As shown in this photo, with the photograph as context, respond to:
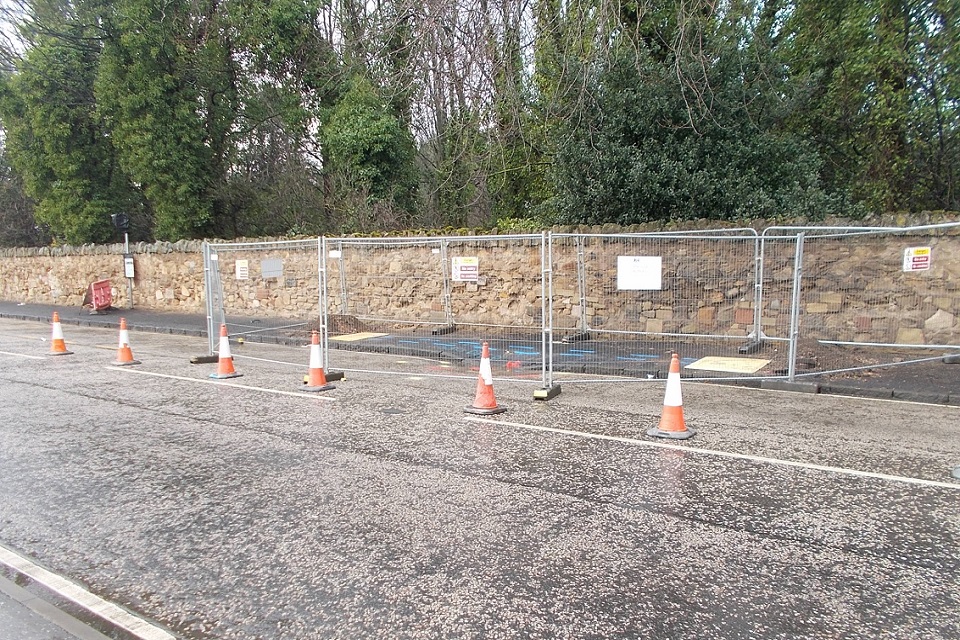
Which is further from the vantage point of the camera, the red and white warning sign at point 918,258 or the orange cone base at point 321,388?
the red and white warning sign at point 918,258

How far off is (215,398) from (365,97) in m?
15.2

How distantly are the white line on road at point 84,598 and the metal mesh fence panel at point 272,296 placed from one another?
10682mm

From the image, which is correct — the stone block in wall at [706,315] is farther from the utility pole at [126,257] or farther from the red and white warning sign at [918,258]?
the utility pole at [126,257]

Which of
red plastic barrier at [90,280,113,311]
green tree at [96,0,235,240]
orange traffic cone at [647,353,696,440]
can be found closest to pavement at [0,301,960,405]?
orange traffic cone at [647,353,696,440]

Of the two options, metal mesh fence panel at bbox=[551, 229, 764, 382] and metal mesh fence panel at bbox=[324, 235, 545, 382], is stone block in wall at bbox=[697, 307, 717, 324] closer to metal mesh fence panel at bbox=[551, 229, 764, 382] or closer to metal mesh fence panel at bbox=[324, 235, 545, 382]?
metal mesh fence panel at bbox=[551, 229, 764, 382]

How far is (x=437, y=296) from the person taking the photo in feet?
44.5

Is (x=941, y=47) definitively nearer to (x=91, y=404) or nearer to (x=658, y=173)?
(x=658, y=173)

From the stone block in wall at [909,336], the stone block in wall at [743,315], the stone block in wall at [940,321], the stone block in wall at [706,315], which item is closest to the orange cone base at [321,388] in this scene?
the stone block in wall at [706,315]

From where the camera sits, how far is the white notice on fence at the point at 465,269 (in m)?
12.9

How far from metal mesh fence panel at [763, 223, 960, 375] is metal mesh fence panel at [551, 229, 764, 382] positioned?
0.61 metres

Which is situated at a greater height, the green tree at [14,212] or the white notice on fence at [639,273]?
the green tree at [14,212]

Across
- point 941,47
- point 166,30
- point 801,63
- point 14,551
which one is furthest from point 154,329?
point 941,47

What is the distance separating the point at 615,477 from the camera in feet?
16.9

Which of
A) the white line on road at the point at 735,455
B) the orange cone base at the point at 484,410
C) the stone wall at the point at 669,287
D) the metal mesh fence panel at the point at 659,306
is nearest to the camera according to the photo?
the white line on road at the point at 735,455
